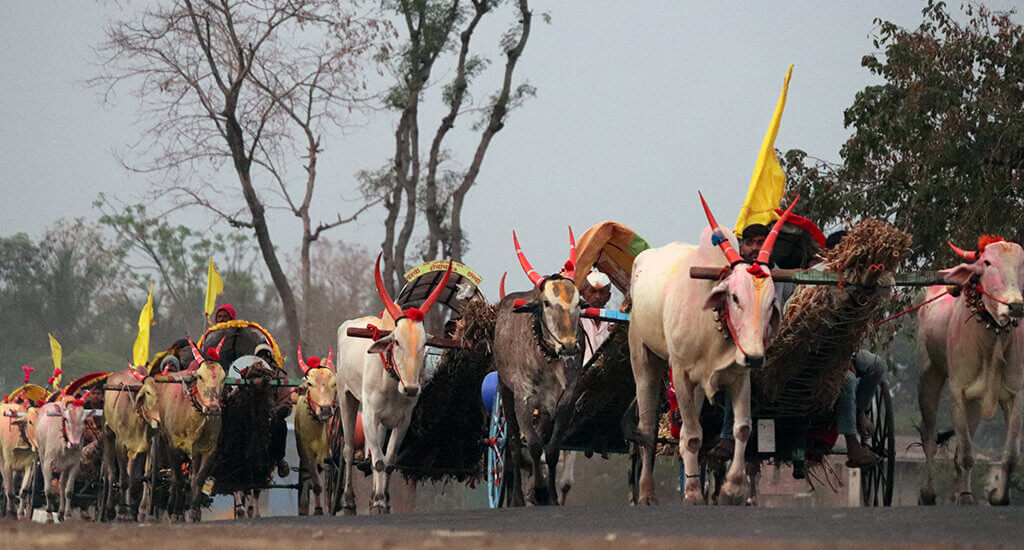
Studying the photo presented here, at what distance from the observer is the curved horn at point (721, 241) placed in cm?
1055

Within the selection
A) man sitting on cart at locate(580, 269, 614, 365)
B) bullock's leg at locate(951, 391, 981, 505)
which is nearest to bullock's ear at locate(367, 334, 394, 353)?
man sitting on cart at locate(580, 269, 614, 365)

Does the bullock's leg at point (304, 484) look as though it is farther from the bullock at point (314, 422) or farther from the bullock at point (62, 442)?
the bullock at point (62, 442)

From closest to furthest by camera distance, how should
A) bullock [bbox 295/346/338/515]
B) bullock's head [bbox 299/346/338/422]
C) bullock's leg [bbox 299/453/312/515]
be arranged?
bullock's head [bbox 299/346/338/422] < bullock [bbox 295/346/338/515] < bullock's leg [bbox 299/453/312/515]

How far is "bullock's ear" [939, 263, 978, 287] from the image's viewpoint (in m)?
11.3

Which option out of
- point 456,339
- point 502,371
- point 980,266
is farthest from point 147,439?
point 980,266

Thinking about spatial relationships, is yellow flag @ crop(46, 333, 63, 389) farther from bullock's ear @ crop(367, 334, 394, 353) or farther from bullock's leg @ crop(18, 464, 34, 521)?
bullock's ear @ crop(367, 334, 394, 353)

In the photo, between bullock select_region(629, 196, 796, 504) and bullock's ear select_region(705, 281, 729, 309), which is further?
bullock's ear select_region(705, 281, 729, 309)

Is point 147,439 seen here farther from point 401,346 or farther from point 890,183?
point 890,183

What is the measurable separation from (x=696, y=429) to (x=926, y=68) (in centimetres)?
940

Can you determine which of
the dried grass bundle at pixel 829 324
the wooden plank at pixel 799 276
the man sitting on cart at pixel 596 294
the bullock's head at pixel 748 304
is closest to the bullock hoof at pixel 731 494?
the bullock's head at pixel 748 304

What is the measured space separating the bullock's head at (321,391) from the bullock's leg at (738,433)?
24.8 feet

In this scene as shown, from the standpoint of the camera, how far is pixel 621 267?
1402cm

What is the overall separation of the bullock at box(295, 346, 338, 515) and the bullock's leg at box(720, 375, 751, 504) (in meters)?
7.64

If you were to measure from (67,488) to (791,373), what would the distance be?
1404 centimetres
